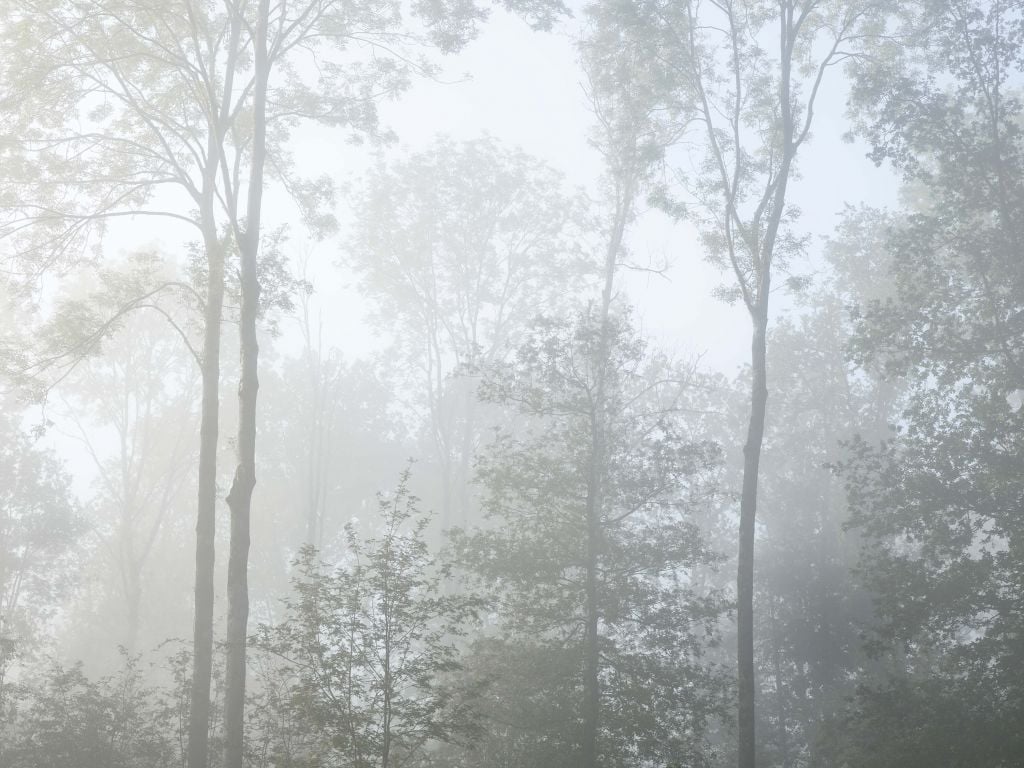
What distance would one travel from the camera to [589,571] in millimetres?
13477

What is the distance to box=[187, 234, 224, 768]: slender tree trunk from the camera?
37.4 ft

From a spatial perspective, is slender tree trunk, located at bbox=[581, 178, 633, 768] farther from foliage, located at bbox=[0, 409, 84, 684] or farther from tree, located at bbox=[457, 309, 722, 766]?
foliage, located at bbox=[0, 409, 84, 684]

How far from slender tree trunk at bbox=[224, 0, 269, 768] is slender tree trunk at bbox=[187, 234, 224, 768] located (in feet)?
1.47

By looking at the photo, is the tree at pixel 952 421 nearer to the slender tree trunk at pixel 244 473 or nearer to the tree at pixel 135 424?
the slender tree trunk at pixel 244 473

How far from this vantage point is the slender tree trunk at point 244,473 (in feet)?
33.5

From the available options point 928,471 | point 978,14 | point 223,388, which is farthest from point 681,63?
point 223,388

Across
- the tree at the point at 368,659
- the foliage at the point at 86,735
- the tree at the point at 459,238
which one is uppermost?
the tree at the point at 459,238

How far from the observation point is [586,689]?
1277cm

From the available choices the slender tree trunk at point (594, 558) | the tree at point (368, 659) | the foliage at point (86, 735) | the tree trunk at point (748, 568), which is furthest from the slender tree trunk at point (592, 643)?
the foliage at point (86, 735)

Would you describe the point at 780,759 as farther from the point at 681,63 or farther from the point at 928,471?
the point at 681,63

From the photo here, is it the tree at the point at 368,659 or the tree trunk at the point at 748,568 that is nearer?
the tree at the point at 368,659

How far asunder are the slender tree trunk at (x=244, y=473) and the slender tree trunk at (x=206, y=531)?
45cm

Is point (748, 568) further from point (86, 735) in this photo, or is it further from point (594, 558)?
point (86, 735)

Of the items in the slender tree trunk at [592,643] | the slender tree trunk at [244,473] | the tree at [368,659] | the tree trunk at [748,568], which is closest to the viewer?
the tree at [368,659]
